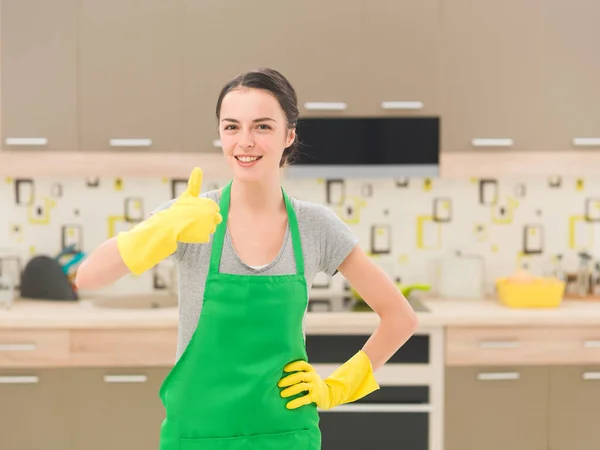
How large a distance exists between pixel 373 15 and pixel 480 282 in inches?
47.0

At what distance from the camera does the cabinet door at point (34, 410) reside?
9.29 ft

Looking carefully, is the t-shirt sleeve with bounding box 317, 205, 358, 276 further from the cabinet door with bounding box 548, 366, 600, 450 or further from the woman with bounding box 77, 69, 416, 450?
the cabinet door with bounding box 548, 366, 600, 450

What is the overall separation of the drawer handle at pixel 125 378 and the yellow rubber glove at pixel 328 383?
135 centimetres

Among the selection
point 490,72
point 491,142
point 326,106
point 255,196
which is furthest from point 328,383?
point 490,72

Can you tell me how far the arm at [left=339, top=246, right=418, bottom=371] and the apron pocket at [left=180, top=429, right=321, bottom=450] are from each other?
0.28 meters

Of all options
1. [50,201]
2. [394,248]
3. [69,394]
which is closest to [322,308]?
[394,248]

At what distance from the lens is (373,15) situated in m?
3.05

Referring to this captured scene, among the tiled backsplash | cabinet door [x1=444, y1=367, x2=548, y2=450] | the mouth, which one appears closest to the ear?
the mouth

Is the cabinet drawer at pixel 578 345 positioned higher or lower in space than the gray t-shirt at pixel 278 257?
lower

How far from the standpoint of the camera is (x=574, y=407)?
2.91 m

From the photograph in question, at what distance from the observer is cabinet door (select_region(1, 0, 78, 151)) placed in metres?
3.01

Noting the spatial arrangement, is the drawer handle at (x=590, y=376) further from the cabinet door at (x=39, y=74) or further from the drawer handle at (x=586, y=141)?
the cabinet door at (x=39, y=74)

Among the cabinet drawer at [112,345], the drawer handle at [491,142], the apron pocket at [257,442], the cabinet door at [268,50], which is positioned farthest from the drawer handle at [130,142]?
the apron pocket at [257,442]

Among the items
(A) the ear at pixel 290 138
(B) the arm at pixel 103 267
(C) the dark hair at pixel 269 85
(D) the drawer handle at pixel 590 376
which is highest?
(C) the dark hair at pixel 269 85
